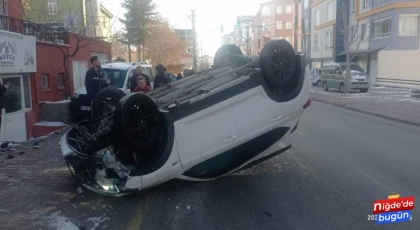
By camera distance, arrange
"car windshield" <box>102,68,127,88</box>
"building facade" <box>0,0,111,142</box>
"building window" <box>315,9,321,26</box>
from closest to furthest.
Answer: "building facade" <box>0,0,111,142</box> → "car windshield" <box>102,68,127,88</box> → "building window" <box>315,9,321,26</box>

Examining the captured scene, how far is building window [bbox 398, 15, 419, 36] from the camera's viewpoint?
32.3 metres

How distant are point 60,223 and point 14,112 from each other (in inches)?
289

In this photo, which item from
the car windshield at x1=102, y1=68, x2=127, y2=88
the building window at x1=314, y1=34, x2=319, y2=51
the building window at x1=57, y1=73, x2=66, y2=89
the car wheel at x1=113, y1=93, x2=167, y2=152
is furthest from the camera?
the building window at x1=314, y1=34, x2=319, y2=51

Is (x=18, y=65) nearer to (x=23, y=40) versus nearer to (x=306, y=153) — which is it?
(x=23, y=40)

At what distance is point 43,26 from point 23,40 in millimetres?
2896

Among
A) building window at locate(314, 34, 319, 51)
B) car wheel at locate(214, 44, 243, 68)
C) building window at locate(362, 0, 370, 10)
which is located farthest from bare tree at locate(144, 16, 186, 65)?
car wheel at locate(214, 44, 243, 68)

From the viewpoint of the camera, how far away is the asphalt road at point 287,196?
4926 millimetres

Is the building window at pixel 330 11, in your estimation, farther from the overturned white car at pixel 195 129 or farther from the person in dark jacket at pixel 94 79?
the overturned white car at pixel 195 129

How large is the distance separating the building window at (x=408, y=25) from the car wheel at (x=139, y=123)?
105ft

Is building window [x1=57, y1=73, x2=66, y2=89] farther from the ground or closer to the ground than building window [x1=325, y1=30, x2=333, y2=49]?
closer to the ground

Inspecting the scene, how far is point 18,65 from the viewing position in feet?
36.7

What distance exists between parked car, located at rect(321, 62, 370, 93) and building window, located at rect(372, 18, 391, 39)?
674cm

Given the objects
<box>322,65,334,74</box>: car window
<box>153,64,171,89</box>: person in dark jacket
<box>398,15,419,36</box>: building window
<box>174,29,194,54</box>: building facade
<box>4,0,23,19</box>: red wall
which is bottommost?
<box>322,65,334,74</box>: car window

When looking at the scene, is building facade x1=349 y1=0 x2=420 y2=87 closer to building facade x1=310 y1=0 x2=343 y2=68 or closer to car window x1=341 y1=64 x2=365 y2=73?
car window x1=341 y1=64 x2=365 y2=73
